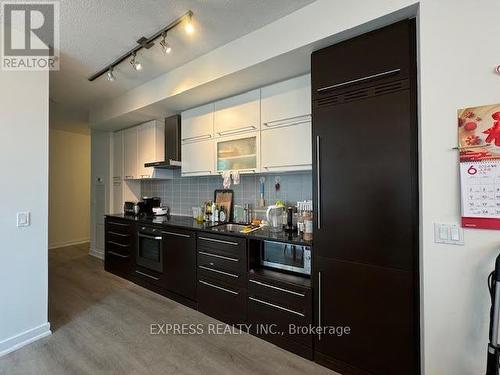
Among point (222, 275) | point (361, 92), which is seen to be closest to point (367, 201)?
point (361, 92)

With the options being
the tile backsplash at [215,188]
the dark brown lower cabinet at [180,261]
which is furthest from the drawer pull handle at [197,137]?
the dark brown lower cabinet at [180,261]

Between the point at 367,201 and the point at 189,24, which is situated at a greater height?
the point at 189,24

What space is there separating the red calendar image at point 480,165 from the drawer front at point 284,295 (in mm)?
1160

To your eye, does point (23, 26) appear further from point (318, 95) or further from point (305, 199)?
point (305, 199)

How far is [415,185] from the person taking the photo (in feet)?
4.99

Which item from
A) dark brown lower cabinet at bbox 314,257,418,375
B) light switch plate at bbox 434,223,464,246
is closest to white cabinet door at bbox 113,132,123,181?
dark brown lower cabinet at bbox 314,257,418,375

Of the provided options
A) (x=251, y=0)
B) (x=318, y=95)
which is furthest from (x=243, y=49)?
(x=318, y=95)

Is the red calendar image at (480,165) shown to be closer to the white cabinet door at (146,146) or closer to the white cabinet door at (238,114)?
the white cabinet door at (238,114)

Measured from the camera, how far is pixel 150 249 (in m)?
3.29

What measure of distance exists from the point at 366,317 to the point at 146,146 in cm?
358

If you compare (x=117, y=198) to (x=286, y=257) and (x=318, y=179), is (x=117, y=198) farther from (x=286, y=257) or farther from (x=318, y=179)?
(x=318, y=179)

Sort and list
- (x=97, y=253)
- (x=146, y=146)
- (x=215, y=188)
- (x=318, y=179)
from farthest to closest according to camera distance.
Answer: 1. (x=97, y=253)
2. (x=146, y=146)
3. (x=215, y=188)
4. (x=318, y=179)

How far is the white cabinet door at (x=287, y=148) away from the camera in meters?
2.29

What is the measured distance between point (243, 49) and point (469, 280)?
228 cm
